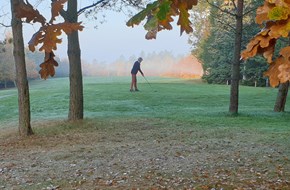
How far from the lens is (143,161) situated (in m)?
4.52

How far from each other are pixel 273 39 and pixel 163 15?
15.9 inches

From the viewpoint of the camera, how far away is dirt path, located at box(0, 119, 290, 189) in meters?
3.72

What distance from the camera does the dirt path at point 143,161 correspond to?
3.72m

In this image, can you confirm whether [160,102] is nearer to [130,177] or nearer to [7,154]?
[7,154]

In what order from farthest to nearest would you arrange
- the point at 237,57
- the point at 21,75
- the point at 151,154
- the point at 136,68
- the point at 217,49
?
the point at 217,49
the point at 136,68
the point at 237,57
the point at 21,75
the point at 151,154

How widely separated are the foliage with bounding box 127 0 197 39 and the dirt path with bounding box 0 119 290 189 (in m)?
2.34

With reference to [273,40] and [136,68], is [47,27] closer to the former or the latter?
[273,40]

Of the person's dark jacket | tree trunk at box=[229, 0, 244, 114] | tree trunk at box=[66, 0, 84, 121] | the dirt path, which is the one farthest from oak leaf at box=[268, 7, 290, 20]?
the person's dark jacket

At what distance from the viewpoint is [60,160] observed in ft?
15.6

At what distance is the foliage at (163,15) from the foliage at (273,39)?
36cm

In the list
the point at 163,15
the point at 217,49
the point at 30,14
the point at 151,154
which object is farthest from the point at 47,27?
the point at 217,49

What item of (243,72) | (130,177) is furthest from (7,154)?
(243,72)

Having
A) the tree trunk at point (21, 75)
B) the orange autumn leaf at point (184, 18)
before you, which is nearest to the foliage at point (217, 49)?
the tree trunk at point (21, 75)

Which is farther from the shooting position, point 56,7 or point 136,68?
point 136,68
